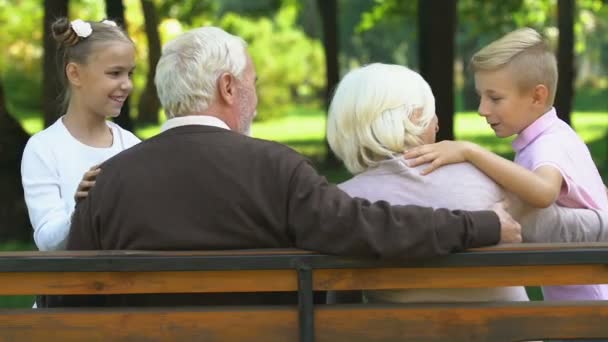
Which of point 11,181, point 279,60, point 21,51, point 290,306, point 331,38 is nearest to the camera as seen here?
point 290,306

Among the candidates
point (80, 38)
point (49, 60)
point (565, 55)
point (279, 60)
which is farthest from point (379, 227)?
point (279, 60)

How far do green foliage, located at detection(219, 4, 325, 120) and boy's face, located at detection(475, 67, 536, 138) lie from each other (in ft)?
130

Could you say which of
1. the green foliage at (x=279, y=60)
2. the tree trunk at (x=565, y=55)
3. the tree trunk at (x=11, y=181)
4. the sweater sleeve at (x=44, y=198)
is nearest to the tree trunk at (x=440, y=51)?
the tree trunk at (x=565, y=55)

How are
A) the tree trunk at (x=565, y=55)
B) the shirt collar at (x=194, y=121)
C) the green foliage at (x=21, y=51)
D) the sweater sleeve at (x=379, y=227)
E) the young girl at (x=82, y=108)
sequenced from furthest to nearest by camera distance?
the green foliage at (x=21, y=51) → the tree trunk at (x=565, y=55) → the young girl at (x=82, y=108) → the shirt collar at (x=194, y=121) → the sweater sleeve at (x=379, y=227)

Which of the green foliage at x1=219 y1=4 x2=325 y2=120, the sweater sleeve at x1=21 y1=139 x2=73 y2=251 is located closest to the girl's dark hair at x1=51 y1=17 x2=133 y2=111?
the sweater sleeve at x1=21 y1=139 x2=73 y2=251

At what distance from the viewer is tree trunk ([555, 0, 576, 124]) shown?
1852 cm

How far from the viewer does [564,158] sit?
11.4ft

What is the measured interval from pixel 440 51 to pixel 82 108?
37.2 feet

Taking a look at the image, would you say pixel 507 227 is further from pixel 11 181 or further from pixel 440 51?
pixel 440 51

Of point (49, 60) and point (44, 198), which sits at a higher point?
point (44, 198)

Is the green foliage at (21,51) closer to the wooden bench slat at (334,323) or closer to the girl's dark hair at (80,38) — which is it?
the girl's dark hair at (80,38)

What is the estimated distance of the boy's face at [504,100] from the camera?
3596 millimetres

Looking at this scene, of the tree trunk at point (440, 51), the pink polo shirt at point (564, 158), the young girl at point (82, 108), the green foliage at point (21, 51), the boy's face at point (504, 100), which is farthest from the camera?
the green foliage at point (21, 51)

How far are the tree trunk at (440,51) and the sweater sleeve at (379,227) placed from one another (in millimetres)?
11971
